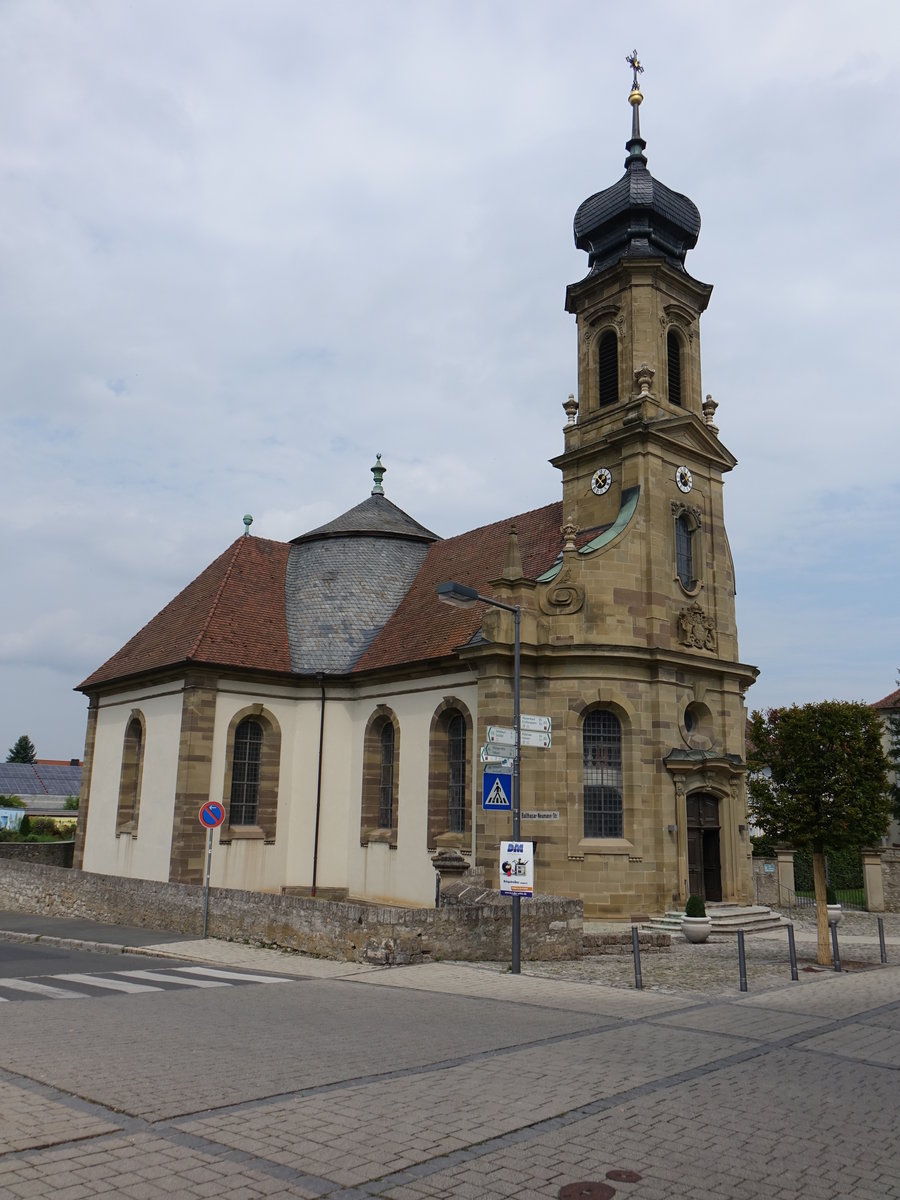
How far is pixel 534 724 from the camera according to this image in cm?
1625

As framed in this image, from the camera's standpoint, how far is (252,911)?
17.8 m

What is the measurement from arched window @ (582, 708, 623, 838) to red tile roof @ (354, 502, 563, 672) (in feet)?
13.3

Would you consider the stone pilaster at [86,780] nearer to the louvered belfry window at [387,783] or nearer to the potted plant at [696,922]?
the louvered belfry window at [387,783]

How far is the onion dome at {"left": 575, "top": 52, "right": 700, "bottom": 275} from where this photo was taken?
29016 millimetres

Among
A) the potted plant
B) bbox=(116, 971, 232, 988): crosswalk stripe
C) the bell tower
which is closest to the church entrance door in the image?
the bell tower

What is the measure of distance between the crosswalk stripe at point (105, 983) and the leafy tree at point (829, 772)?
21.7 metres

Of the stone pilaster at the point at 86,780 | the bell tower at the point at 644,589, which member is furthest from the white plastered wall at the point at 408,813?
the stone pilaster at the point at 86,780

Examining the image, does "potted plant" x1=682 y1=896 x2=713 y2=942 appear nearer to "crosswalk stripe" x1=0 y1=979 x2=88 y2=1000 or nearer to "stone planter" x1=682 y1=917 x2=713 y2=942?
"stone planter" x1=682 y1=917 x2=713 y2=942

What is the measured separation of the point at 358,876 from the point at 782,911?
13770mm

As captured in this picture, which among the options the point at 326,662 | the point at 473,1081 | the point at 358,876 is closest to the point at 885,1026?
the point at 473,1081

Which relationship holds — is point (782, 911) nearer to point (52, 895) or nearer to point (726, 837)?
point (726, 837)

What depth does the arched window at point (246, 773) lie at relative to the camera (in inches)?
1078

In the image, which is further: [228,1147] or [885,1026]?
[885,1026]

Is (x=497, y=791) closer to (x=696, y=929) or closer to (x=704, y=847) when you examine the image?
(x=696, y=929)
